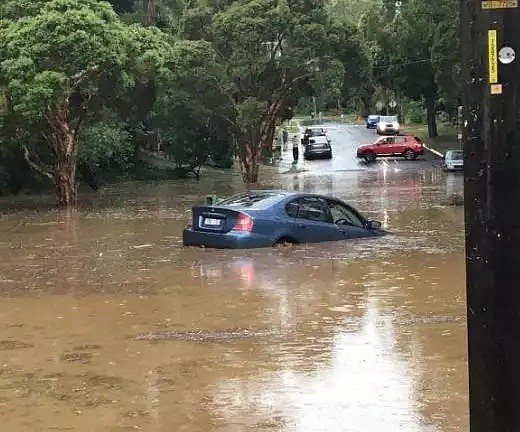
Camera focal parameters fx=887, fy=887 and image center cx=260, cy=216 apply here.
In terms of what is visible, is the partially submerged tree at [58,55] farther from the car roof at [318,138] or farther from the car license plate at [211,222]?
the car roof at [318,138]

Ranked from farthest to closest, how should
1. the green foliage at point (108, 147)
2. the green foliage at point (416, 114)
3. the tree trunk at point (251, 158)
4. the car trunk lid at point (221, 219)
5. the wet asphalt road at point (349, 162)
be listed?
the green foliage at point (416, 114), the wet asphalt road at point (349, 162), the tree trunk at point (251, 158), the green foliage at point (108, 147), the car trunk lid at point (221, 219)

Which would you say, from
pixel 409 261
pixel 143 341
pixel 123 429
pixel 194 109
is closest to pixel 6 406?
pixel 123 429

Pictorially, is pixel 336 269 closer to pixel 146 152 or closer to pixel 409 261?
pixel 409 261

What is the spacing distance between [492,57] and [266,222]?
12.4 meters

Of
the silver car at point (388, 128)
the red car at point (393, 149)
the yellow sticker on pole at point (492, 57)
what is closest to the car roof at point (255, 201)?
the yellow sticker on pole at point (492, 57)

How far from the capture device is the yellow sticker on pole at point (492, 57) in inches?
124

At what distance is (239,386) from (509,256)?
13.7 ft

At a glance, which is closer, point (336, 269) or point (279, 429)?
point (279, 429)

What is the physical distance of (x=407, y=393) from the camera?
6797mm

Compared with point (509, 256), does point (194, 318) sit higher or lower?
lower

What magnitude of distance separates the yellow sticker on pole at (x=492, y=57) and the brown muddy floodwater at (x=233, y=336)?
3.33 meters

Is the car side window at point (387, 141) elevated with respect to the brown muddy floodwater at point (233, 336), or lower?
elevated

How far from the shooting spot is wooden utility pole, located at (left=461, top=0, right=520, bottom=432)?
10.4ft

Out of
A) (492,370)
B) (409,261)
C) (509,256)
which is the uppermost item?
(509,256)
